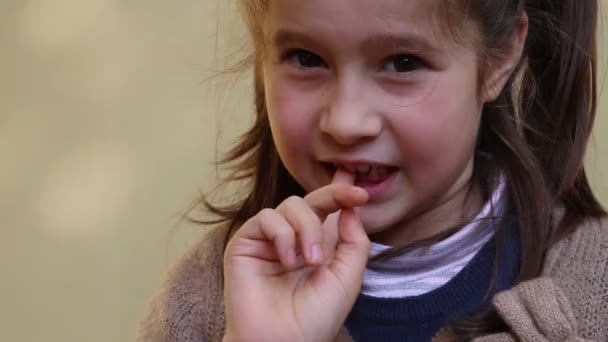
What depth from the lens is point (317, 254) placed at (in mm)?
880

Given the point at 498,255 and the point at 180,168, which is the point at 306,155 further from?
the point at 180,168

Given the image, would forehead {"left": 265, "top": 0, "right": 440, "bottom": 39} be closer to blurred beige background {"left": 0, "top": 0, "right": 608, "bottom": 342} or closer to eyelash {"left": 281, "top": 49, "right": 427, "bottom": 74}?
eyelash {"left": 281, "top": 49, "right": 427, "bottom": 74}

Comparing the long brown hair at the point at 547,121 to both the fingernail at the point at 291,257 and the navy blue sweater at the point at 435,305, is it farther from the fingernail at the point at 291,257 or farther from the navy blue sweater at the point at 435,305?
the fingernail at the point at 291,257

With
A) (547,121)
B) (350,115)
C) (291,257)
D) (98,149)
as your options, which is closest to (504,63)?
(547,121)

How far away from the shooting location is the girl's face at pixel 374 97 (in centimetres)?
93

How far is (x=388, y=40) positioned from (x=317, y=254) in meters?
0.20

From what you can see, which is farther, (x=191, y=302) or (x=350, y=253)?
(x=191, y=302)

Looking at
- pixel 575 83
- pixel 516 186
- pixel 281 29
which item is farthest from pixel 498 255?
pixel 281 29

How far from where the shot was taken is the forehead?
92cm

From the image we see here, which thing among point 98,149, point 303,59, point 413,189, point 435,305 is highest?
point 303,59

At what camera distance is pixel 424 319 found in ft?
3.42

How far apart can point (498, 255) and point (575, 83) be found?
202 millimetres

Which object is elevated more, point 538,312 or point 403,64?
point 403,64

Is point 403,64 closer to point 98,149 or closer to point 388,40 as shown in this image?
point 388,40
